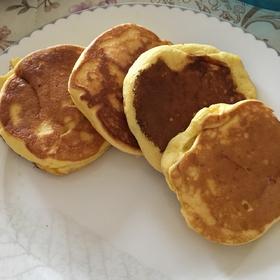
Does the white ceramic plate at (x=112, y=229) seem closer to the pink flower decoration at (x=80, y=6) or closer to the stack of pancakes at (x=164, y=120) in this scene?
the stack of pancakes at (x=164, y=120)

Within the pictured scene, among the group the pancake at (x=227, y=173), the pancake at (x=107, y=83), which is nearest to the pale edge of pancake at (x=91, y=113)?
the pancake at (x=107, y=83)

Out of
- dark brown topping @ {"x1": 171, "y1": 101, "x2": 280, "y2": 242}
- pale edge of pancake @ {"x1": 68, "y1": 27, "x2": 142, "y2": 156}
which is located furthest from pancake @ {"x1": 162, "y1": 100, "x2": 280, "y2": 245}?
pale edge of pancake @ {"x1": 68, "y1": 27, "x2": 142, "y2": 156}

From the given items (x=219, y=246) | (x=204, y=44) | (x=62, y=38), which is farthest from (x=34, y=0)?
(x=219, y=246)

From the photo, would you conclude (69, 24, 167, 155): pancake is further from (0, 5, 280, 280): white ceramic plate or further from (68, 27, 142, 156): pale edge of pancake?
(0, 5, 280, 280): white ceramic plate

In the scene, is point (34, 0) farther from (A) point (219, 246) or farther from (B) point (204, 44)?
(A) point (219, 246)

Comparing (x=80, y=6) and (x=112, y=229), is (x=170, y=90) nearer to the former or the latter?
(x=112, y=229)

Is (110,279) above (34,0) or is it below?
below

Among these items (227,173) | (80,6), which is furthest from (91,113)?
(80,6)
